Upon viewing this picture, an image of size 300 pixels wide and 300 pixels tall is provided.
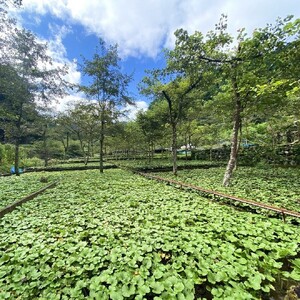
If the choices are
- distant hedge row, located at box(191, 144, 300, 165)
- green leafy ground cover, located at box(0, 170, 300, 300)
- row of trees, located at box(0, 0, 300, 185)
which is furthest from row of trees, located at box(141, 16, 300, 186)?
distant hedge row, located at box(191, 144, 300, 165)

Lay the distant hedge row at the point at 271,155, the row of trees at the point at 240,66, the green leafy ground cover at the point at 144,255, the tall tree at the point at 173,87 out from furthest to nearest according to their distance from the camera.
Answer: the distant hedge row at the point at 271,155, the tall tree at the point at 173,87, the row of trees at the point at 240,66, the green leafy ground cover at the point at 144,255

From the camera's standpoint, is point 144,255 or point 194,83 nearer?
point 144,255

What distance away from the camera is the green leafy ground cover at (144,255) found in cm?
203

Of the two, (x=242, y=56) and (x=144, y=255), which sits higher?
(x=242, y=56)

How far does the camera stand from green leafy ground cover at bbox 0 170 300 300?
2.03m

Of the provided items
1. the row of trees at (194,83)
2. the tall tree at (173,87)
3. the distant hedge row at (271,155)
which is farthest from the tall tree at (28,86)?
the distant hedge row at (271,155)

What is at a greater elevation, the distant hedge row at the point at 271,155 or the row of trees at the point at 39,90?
the row of trees at the point at 39,90

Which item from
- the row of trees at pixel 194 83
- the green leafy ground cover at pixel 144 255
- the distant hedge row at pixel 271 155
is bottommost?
the green leafy ground cover at pixel 144 255

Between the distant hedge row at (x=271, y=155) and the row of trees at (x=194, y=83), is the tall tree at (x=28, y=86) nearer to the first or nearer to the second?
the row of trees at (x=194, y=83)

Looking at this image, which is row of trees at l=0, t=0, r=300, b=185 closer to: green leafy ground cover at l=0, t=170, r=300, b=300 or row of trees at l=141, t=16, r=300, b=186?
row of trees at l=141, t=16, r=300, b=186

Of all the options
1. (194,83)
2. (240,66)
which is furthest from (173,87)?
(240,66)

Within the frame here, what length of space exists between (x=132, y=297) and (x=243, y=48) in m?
7.78

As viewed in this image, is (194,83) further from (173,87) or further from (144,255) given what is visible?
(144,255)

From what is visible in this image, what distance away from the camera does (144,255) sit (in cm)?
263
